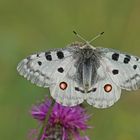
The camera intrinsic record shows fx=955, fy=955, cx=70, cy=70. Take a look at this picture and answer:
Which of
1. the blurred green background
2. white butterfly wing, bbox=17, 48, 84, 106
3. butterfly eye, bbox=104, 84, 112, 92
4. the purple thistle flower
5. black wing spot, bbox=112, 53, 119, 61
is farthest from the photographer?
the blurred green background

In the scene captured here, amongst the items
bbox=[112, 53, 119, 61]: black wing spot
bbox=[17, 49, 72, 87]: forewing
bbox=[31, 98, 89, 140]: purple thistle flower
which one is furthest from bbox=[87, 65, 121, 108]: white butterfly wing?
bbox=[31, 98, 89, 140]: purple thistle flower

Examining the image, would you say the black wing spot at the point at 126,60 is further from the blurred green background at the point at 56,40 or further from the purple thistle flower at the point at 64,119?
the blurred green background at the point at 56,40

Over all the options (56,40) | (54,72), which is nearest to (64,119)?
(54,72)

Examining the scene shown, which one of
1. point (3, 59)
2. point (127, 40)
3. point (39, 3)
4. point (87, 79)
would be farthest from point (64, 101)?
point (39, 3)

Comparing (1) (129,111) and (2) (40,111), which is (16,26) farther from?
(2) (40,111)

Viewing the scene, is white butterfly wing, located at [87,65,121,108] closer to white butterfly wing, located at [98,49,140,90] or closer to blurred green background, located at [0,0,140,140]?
white butterfly wing, located at [98,49,140,90]

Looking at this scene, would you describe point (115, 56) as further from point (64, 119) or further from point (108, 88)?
point (64, 119)
